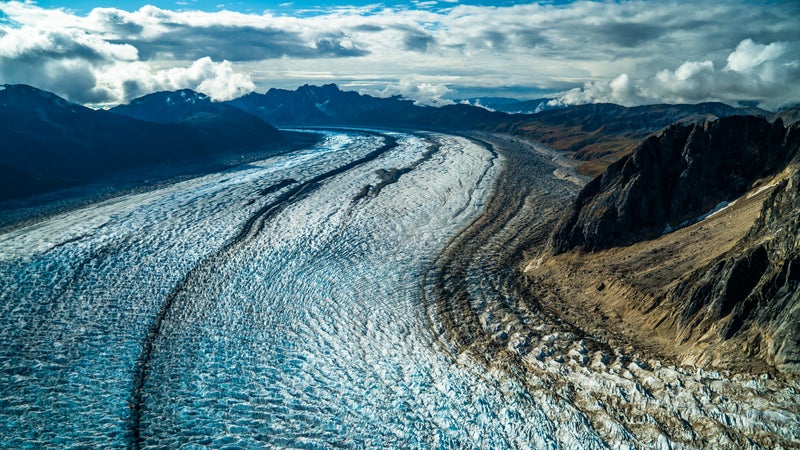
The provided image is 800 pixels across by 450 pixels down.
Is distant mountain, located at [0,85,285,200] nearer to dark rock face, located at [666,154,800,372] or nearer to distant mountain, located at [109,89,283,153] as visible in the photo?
distant mountain, located at [109,89,283,153]

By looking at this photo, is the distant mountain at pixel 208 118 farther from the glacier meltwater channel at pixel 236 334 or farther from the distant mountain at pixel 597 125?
the distant mountain at pixel 597 125

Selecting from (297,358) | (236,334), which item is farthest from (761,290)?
(236,334)

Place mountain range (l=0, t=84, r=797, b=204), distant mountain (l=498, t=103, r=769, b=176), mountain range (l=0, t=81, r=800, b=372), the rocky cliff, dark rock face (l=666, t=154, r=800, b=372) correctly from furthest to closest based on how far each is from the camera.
Answer: distant mountain (l=498, t=103, r=769, b=176)
mountain range (l=0, t=84, r=797, b=204)
mountain range (l=0, t=81, r=800, b=372)
the rocky cliff
dark rock face (l=666, t=154, r=800, b=372)

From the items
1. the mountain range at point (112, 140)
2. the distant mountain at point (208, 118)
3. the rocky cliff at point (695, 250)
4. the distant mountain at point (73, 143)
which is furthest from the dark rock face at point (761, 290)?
the distant mountain at point (208, 118)

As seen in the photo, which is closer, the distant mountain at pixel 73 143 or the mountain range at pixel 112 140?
the distant mountain at pixel 73 143

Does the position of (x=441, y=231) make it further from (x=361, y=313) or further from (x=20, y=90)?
(x=20, y=90)

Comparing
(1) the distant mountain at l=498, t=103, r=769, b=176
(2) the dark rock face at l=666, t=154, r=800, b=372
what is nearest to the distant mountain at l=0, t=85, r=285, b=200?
(2) the dark rock face at l=666, t=154, r=800, b=372

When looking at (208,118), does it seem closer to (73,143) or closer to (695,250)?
(73,143)
